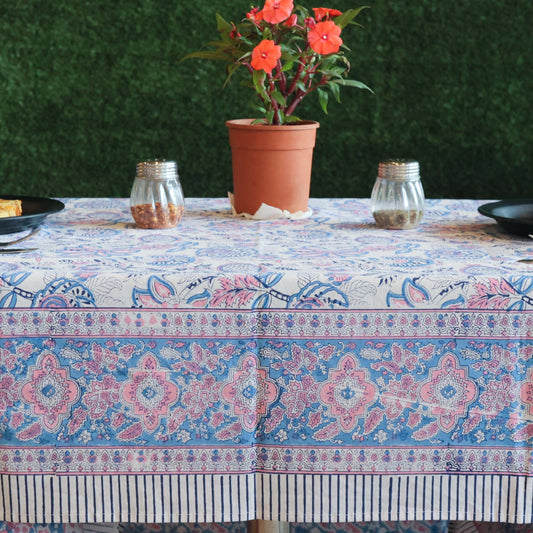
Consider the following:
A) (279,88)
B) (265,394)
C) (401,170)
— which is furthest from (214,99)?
(265,394)

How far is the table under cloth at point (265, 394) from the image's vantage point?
3.15 feet

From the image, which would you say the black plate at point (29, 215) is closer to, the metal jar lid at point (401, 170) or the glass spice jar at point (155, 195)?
the glass spice jar at point (155, 195)

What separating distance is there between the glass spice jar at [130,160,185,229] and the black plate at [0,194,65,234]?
144mm

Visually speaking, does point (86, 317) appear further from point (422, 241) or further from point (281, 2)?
point (281, 2)

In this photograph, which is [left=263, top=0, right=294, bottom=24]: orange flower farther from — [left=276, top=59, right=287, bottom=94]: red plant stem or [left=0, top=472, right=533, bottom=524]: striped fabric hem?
[left=0, top=472, right=533, bottom=524]: striped fabric hem

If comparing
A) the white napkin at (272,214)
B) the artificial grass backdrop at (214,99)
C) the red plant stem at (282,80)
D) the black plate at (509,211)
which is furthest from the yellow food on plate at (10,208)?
the artificial grass backdrop at (214,99)

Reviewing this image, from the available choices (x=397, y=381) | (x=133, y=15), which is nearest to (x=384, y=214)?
(x=397, y=381)

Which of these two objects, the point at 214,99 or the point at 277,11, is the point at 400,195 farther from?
the point at 214,99

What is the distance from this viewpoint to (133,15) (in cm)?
225

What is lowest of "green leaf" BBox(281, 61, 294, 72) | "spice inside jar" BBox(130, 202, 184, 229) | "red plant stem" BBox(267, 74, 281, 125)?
"spice inside jar" BBox(130, 202, 184, 229)

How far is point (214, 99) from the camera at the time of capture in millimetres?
2314

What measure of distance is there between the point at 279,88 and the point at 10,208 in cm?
56

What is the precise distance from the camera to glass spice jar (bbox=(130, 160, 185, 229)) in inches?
50.3

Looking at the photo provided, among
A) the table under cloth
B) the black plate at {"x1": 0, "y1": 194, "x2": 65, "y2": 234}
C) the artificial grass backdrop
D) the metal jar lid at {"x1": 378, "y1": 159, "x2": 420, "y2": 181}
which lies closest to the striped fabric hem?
the table under cloth
